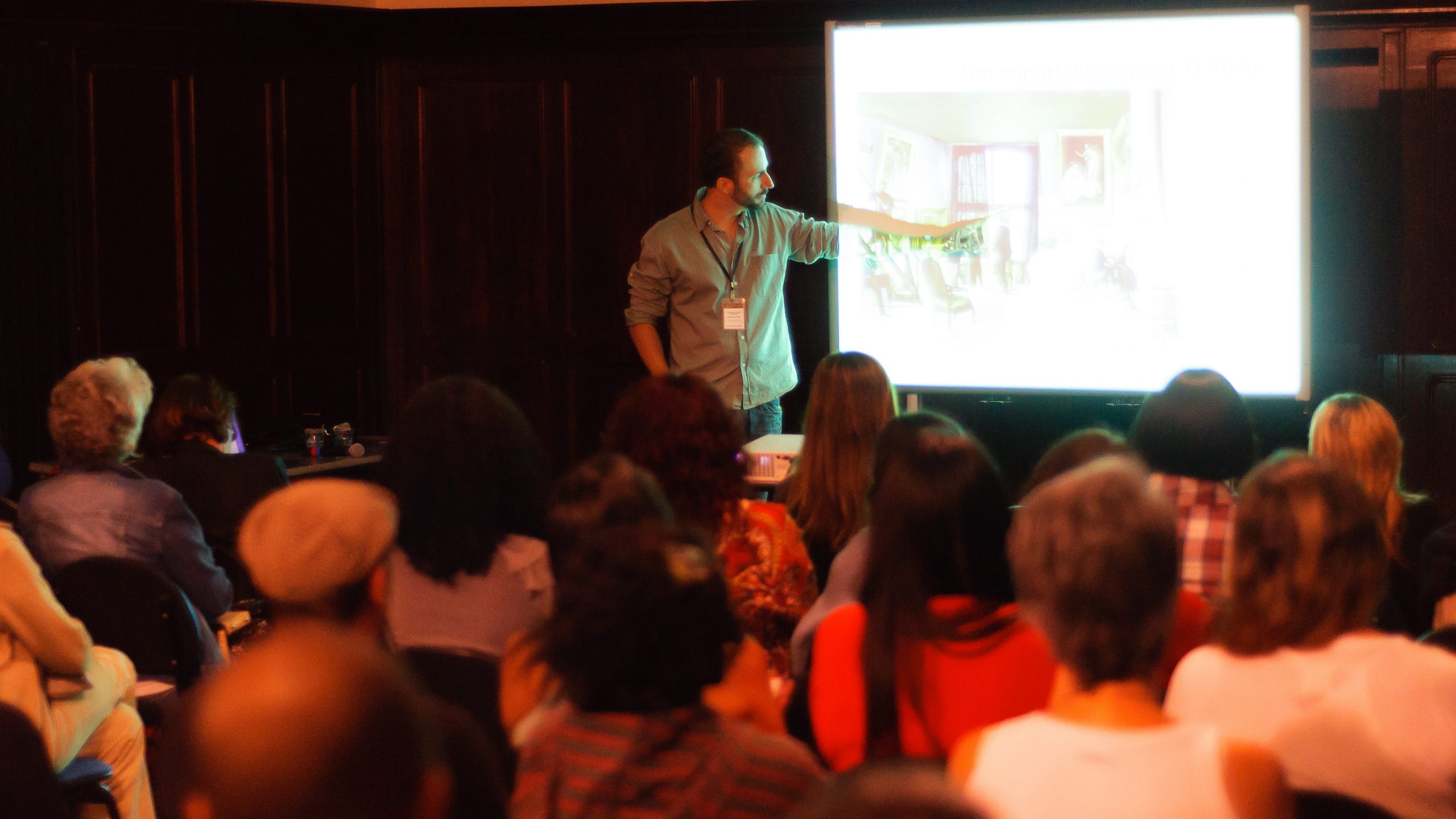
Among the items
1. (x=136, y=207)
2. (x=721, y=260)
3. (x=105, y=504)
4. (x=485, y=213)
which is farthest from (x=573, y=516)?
(x=485, y=213)

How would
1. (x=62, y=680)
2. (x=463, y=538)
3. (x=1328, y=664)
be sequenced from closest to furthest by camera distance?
(x=1328, y=664)
(x=463, y=538)
(x=62, y=680)

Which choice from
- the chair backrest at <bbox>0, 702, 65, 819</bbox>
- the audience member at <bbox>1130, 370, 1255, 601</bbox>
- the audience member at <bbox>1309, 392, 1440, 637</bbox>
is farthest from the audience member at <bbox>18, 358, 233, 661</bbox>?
the audience member at <bbox>1309, 392, 1440, 637</bbox>

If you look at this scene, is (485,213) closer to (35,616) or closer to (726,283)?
(726,283)

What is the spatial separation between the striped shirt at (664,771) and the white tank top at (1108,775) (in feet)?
0.71

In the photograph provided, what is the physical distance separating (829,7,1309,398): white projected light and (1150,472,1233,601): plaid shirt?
8.20 feet

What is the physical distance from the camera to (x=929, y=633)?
2.02 meters

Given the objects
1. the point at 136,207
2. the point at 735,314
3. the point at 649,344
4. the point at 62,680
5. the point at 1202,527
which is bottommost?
the point at 62,680

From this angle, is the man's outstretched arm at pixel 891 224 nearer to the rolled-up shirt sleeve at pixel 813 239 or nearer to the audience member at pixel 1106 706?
the rolled-up shirt sleeve at pixel 813 239

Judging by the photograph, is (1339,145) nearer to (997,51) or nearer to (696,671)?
(997,51)

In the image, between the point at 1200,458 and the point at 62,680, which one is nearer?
the point at 62,680

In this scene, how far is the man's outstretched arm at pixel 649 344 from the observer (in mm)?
5621

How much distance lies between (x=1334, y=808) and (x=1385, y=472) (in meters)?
1.80

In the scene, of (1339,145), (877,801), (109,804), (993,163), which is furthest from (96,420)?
(1339,145)

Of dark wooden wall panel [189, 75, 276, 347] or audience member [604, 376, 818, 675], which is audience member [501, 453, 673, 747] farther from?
dark wooden wall panel [189, 75, 276, 347]
